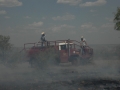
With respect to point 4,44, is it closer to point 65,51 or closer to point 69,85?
point 65,51

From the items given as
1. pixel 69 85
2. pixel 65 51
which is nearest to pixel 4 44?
pixel 65 51

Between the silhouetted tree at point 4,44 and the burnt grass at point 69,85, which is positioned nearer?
the burnt grass at point 69,85

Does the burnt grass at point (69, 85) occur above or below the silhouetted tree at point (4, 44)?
below

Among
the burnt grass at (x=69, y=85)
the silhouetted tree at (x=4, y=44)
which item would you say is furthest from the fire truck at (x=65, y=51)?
the burnt grass at (x=69, y=85)

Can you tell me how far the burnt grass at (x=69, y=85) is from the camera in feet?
36.0

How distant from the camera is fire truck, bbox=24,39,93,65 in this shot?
19172 mm

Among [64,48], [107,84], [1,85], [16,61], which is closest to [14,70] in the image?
[16,61]

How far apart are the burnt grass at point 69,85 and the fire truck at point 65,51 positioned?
274 inches

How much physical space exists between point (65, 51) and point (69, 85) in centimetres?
843

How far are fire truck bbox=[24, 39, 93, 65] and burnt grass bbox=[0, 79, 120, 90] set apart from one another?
6.97 meters

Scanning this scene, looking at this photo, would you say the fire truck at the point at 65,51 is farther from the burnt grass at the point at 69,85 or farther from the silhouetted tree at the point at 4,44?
the burnt grass at the point at 69,85

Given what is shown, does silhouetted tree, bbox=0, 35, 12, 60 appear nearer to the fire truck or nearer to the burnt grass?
the fire truck

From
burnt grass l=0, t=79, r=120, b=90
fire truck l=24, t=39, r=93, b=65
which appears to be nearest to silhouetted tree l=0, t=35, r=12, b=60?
fire truck l=24, t=39, r=93, b=65

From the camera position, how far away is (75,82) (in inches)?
489
